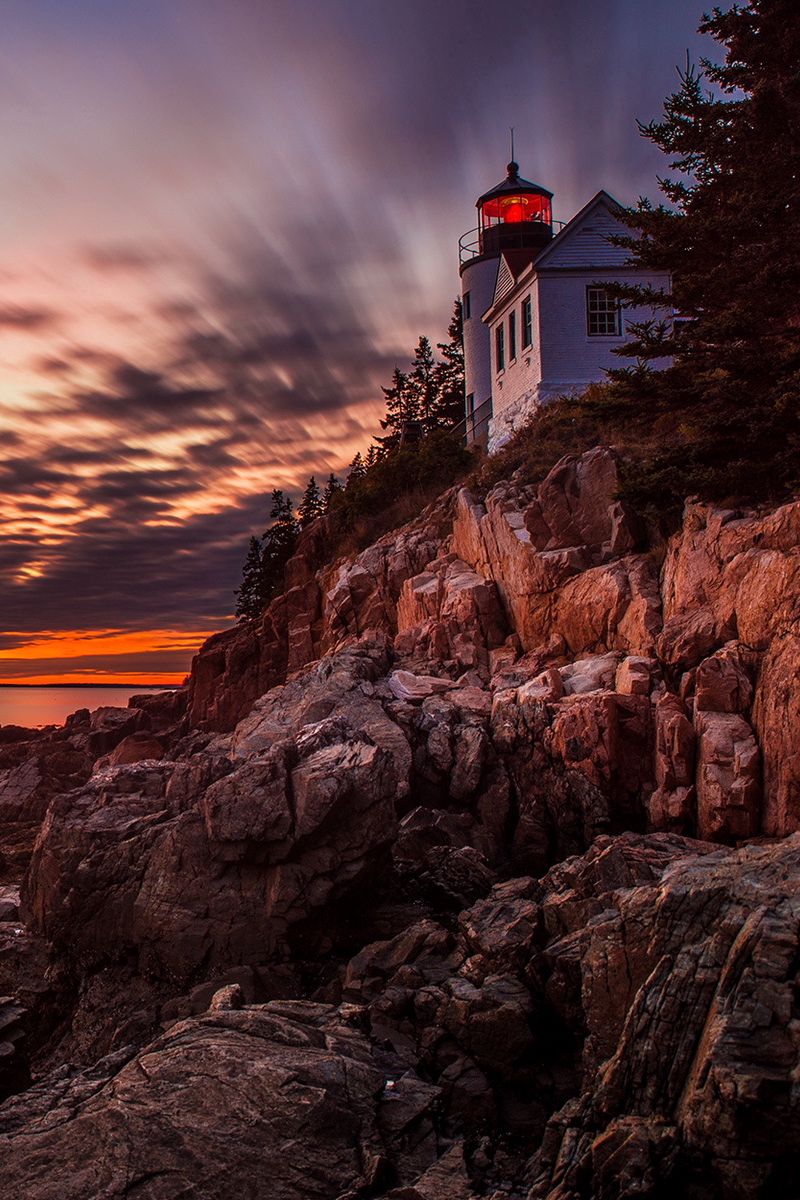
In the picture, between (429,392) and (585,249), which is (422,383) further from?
(585,249)

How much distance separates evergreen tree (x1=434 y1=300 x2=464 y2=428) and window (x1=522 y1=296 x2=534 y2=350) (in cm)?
1810

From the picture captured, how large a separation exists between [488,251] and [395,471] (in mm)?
13517

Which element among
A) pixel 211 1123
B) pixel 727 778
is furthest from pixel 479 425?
pixel 211 1123

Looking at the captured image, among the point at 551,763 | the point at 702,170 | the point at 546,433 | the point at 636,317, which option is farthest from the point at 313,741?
the point at 636,317

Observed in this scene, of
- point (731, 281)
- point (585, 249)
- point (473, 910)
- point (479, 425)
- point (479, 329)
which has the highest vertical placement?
point (479, 329)

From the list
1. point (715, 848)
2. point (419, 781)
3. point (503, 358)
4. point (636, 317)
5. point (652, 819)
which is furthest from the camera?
point (503, 358)

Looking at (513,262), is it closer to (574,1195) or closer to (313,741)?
(313,741)

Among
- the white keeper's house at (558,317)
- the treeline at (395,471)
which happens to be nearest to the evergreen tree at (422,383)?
the treeline at (395,471)

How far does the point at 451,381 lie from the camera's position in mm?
60562

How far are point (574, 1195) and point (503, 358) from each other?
125 feet

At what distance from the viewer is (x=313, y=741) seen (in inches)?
685

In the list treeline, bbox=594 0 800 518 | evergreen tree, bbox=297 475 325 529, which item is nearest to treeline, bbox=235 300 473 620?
evergreen tree, bbox=297 475 325 529

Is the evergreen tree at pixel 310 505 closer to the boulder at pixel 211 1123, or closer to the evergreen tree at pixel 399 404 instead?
the evergreen tree at pixel 399 404

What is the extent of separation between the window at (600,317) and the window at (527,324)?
2.45m
